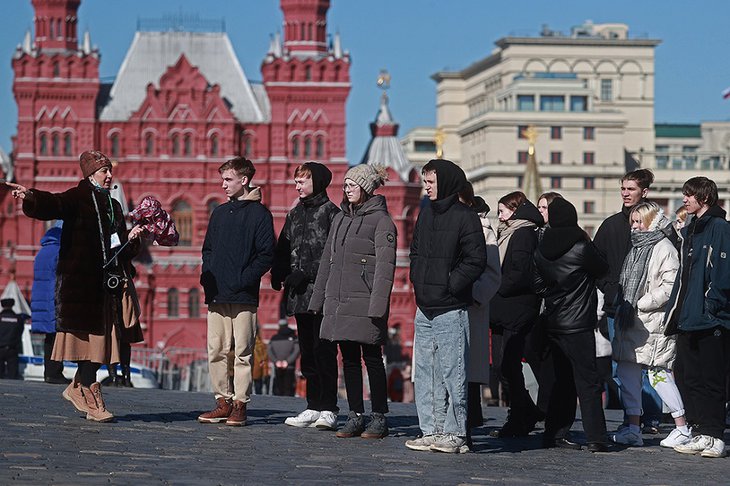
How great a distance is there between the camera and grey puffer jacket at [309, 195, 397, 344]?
12.8 metres

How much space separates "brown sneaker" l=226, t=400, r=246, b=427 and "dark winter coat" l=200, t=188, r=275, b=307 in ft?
2.41

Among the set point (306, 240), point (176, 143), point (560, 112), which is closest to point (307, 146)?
point (176, 143)

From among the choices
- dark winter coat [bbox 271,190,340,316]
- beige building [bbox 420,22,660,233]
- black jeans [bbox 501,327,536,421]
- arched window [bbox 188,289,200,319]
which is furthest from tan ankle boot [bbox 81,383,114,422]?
beige building [bbox 420,22,660,233]

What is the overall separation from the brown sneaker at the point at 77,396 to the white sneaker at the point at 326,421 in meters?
1.69

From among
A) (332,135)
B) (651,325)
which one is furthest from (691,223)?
(332,135)

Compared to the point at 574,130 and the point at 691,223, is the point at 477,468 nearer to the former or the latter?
the point at 691,223

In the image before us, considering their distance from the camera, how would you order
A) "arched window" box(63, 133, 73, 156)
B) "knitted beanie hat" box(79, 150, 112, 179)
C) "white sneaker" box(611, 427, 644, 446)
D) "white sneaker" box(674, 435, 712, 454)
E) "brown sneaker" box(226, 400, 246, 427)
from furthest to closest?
"arched window" box(63, 133, 73, 156) < "brown sneaker" box(226, 400, 246, 427) < "white sneaker" box(611, 427, 644, 446) < "knitted beanie hat" box(79, 150, 112, 179) < "white sneaker" box(674, 435, 712, 454)

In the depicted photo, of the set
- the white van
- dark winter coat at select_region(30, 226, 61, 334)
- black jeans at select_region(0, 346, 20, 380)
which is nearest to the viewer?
dark winter coat at select_region(30, 226, 61, 334)

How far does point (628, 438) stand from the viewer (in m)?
13.4

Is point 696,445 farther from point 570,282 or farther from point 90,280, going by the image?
point 90,280

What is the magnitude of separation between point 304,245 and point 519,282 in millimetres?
1624

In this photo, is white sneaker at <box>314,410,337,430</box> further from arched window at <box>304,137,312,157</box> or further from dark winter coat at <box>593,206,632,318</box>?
arched window at <box>304,137,312,157</box>

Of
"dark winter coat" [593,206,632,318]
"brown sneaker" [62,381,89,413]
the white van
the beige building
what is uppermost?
the beige building

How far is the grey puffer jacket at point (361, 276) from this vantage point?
12.8m
